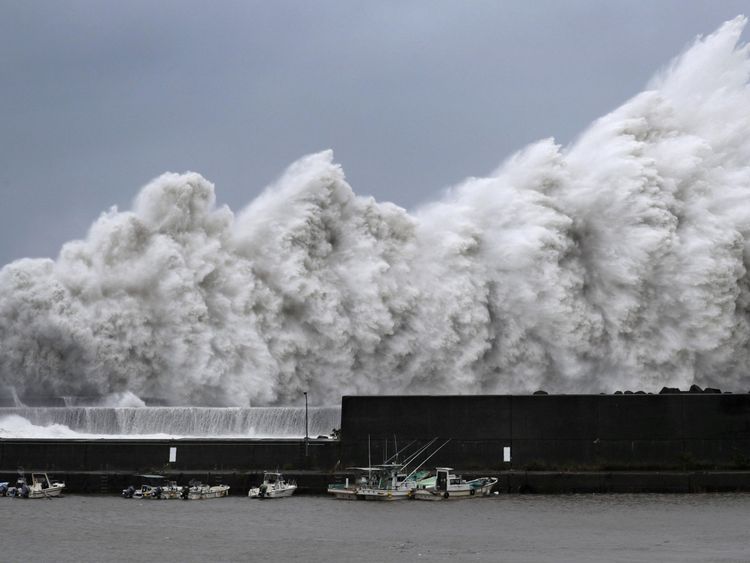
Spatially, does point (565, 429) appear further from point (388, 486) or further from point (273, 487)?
point (273, 487)

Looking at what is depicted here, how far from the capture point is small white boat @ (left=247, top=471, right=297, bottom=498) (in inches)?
1190

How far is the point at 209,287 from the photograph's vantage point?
1725 inches

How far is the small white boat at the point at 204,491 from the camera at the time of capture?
30.7m

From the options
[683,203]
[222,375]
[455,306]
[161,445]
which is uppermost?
[683,203]

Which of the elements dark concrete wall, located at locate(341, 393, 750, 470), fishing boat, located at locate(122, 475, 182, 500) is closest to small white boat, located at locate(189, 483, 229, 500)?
fishing boat, located at locate(122, 475, 182, 500)

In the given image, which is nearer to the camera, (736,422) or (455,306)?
(736,422)

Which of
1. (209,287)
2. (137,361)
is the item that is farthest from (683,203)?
(137,361)

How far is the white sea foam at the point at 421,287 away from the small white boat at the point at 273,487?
11574mm

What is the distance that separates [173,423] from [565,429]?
1228 cm

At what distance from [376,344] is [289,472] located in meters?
13.0

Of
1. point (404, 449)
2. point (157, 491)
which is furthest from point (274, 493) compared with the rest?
point (404, 449)

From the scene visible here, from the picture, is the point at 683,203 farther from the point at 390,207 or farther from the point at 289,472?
the point at 289,472

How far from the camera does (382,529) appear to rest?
25.4 meters

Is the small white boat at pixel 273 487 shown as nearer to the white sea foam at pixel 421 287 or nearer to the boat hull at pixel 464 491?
the boat hull at pixel 464 491
